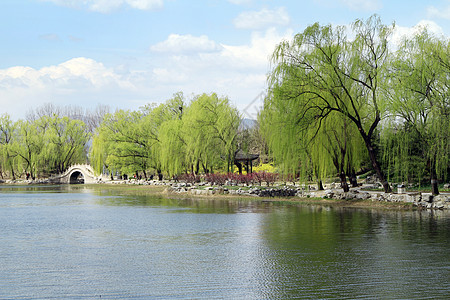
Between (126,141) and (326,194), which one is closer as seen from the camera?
Result: (326,194)

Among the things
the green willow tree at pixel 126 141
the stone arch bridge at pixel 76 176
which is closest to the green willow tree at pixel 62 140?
the stone arch bridge at pixel 76 176

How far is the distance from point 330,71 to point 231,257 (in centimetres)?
1428

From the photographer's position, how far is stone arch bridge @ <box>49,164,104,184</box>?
223ft

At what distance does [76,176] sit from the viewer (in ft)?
251

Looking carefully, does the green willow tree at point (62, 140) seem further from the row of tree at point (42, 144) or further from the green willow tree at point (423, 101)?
the green willow tree at point (423, 101)

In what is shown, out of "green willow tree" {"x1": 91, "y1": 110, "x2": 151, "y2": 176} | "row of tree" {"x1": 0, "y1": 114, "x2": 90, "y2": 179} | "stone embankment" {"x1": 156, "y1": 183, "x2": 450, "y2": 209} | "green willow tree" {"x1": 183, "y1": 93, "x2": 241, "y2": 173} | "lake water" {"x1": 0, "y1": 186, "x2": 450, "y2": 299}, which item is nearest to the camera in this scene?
"lake water" {"x1": 0, "y1": 186, "x2": 450, "y2": 299}

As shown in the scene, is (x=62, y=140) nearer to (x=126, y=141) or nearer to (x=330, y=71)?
(x=126, y=141)

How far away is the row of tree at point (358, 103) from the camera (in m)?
20.9

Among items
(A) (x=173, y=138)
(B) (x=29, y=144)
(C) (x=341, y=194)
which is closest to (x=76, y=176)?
(B) (x=29, y=144)

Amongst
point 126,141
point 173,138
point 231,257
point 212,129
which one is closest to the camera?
point 231,257

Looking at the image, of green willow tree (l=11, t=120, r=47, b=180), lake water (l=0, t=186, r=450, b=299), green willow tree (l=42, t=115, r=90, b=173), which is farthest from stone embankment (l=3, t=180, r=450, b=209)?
green willow tree (l=11, t=120, r=47, b=180)

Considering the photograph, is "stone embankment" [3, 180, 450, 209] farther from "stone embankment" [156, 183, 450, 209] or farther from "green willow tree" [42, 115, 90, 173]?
"green willow tree" [42, 115, 90, 173]

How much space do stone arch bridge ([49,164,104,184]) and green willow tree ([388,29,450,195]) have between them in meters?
51.4

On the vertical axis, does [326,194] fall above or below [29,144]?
below
